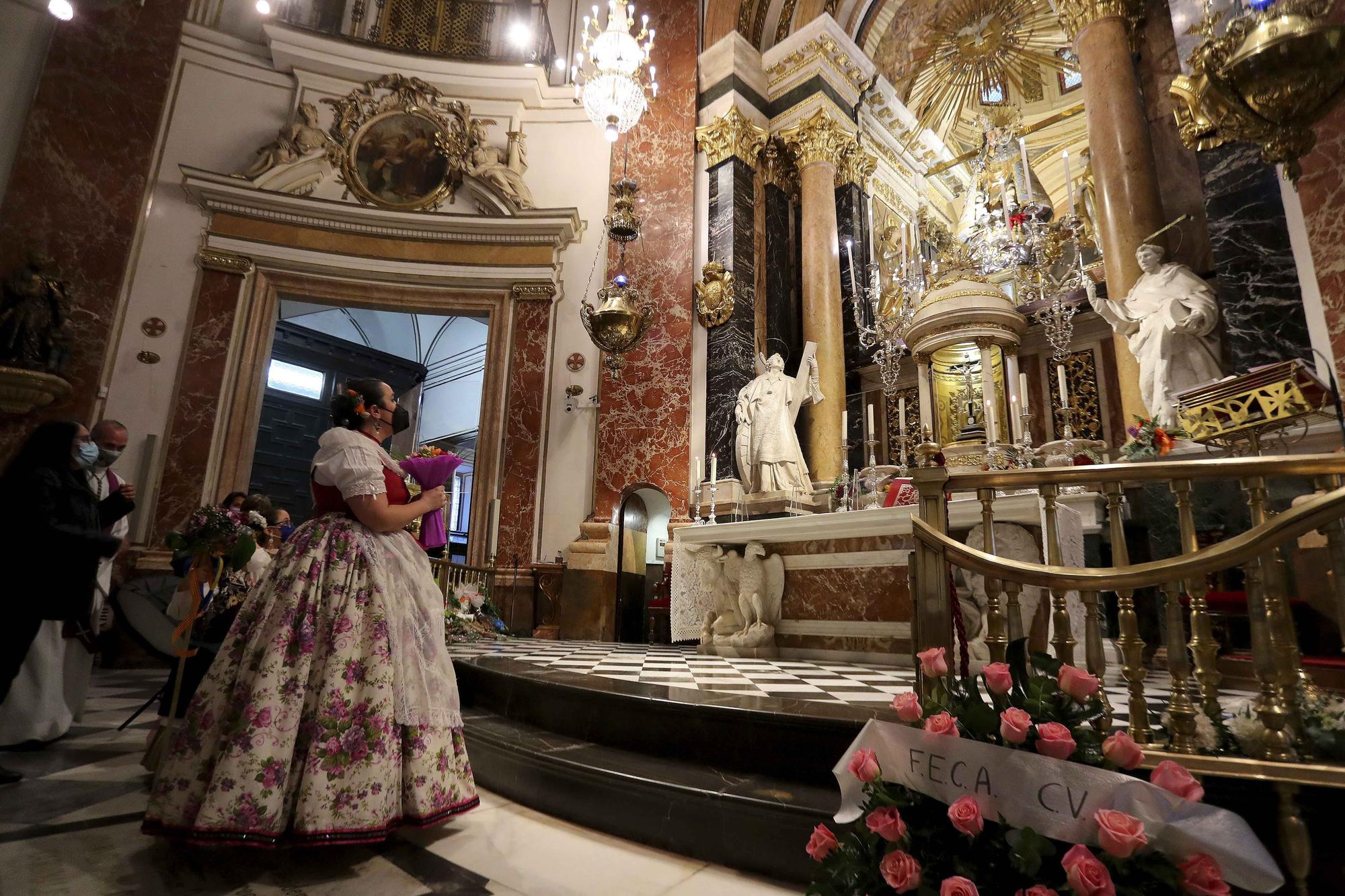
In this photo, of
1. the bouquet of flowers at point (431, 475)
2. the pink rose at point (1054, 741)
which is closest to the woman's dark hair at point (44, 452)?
the bouquet of flowers at point (431, 475)

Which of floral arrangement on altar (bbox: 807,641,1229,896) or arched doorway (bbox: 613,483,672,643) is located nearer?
floral arrangement on altar (bbox: 807,641,1229,896)

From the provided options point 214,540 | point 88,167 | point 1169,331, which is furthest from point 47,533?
point 88,167

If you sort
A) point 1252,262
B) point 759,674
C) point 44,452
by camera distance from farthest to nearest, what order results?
point 1252,262
point 759,674
point 44,452

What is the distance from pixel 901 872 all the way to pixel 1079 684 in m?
0.56

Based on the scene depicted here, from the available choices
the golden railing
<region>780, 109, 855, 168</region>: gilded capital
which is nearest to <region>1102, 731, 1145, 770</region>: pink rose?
the golden railing

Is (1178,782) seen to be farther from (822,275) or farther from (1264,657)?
(822,275)

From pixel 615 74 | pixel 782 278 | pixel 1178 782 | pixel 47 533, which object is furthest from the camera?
pixel 782 278

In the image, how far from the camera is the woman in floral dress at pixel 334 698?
1.92 m

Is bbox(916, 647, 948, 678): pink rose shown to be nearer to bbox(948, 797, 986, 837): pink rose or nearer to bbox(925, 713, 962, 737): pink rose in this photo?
bbox(925, 713, 962, 737): pink rose

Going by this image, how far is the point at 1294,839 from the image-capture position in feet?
4.94

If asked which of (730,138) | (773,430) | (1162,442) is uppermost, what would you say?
(730,138)

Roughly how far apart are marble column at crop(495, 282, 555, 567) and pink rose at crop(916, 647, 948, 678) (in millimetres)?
7093

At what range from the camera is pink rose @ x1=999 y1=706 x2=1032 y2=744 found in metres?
1.37

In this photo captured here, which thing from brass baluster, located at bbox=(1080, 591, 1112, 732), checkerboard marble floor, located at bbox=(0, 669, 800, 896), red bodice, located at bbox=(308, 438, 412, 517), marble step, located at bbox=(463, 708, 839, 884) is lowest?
checkerboard marble floor, located at bbox=(0, 669, 800, 896)
